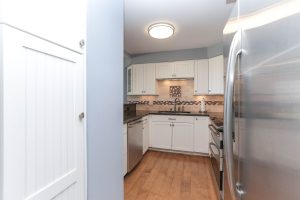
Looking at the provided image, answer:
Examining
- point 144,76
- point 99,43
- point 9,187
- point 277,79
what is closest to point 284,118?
point 277,79

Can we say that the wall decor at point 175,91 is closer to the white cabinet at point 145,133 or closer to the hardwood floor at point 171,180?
the white cabinet at point 145,133

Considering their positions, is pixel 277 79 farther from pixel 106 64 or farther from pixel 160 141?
pixel 160 141

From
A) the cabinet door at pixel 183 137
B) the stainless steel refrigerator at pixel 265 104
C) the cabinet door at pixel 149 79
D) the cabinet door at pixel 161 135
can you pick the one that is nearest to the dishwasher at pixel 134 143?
the cabinet door at pixel 161 135

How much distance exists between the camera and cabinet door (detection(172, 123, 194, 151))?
3.75 meters

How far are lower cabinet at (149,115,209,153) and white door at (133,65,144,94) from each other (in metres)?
0.81

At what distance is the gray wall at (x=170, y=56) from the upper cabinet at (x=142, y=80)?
25cm

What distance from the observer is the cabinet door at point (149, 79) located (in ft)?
13.9

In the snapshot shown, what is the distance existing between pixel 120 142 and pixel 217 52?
312 cm

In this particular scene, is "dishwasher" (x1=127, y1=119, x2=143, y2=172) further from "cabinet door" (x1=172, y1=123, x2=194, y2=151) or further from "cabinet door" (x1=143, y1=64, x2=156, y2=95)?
"cabinet door" (x1=143, y1=64, x2=156, y2=95)

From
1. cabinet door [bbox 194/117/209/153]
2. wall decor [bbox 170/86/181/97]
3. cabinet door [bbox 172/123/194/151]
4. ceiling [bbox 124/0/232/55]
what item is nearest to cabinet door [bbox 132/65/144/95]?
ceiling [bbox 124/0/232/55]

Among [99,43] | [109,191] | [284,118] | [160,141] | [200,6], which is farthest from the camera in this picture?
[160,141]

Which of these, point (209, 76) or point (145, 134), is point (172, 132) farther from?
point (209, 76)

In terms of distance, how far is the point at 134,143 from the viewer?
2908 mm

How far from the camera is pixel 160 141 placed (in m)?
3.95
